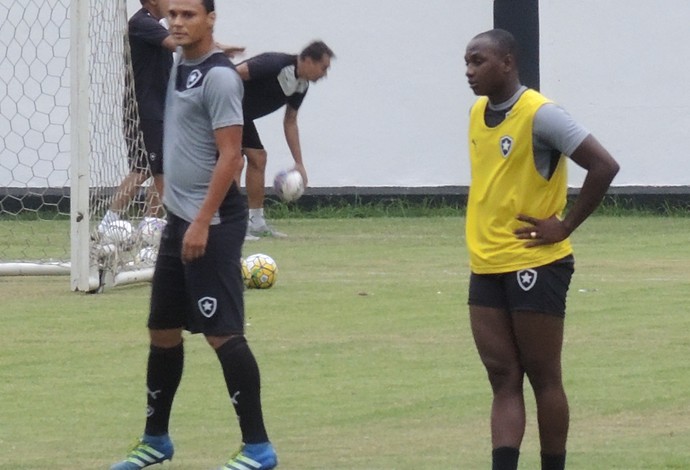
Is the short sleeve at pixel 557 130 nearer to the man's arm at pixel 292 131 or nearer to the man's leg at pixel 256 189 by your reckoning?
the man's arm at pixel 292 131

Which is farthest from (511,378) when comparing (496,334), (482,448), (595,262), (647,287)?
(595,262)

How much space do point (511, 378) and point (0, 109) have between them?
1392 centimetres

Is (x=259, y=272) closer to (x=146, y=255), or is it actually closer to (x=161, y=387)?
(x=146, y=255)

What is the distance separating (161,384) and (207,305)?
1.62 ft

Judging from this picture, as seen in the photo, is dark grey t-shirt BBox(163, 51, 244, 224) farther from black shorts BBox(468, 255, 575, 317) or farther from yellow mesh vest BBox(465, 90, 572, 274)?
black shorts BBox(468, 255, 575, 317)

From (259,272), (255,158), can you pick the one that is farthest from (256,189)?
(259,272)

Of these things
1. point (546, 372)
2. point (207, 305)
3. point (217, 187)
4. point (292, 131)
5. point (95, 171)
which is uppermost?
point (217, 187)

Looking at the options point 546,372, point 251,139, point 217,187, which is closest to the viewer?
point 546,372

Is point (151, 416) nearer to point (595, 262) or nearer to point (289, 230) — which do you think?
point (595, 262)

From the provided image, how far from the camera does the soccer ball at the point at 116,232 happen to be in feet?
41.0

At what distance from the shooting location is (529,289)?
5.87m

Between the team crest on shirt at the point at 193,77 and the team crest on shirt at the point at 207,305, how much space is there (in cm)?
85

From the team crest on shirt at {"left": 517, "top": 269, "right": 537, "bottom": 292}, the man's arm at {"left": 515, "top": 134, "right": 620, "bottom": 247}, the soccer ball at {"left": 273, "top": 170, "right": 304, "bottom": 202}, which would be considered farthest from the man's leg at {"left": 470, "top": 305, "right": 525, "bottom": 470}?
the soccer ball at {"left": 273, "top": 170, "right": 304, "bottom": 202}

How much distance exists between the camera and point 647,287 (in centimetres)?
1236
